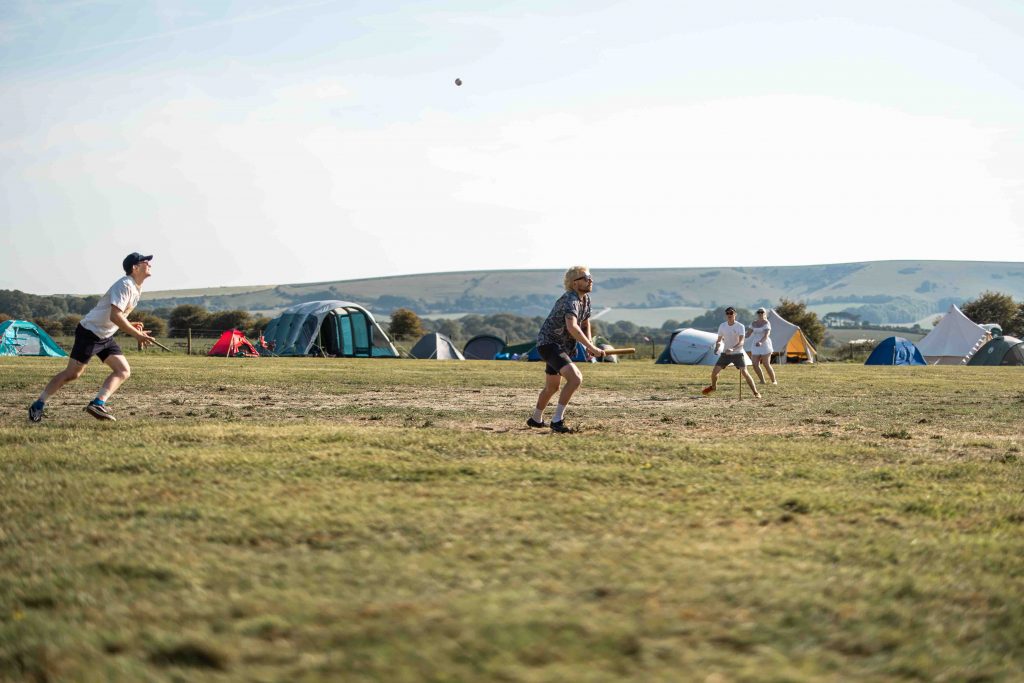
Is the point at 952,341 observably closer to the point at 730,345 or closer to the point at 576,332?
the point at 730,345

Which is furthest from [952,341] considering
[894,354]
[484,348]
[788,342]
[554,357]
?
[554,357]

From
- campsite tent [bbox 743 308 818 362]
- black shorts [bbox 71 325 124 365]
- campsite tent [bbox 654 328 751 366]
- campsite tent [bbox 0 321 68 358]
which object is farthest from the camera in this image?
campsite tent [bbox 743 308 818 362]

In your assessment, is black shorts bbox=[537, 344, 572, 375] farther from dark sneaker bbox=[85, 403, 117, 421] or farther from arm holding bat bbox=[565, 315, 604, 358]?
dark sneaker bbox=[85, 403, 117, 421]

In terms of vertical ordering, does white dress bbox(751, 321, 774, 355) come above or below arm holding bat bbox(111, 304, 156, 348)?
below

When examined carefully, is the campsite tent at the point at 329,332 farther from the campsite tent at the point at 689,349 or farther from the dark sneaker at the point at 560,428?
the dark sneaker at the point at 560,428

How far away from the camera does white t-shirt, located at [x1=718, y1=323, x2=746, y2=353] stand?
67.4 ft

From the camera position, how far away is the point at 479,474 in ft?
25.2

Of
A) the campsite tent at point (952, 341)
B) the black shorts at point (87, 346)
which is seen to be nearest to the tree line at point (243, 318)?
the campsite tent at point (952, 341)

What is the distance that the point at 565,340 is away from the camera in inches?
471

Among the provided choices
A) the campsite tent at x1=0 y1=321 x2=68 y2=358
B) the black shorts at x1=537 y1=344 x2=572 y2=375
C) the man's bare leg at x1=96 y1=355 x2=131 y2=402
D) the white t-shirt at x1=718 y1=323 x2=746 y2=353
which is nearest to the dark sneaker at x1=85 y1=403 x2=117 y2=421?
the man's bare leg at x1=96 y1=355 x2=131 y2=402

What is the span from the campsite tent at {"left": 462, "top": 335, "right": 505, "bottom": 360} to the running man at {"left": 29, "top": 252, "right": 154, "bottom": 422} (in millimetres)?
43007

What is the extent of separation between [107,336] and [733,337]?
1233 cm

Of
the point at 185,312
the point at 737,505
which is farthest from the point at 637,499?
the point at 185,312

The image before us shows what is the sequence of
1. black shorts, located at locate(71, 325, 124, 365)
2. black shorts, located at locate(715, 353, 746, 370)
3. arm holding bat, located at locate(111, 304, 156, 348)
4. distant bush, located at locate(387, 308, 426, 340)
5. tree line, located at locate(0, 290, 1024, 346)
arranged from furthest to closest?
distant bush, located at locate(387, 308, 426, 340), tree line, located at locate(0, 290, 1024, 346), black shorts, located at locate(715, 353, 746, 370), black shorts, located at locate(71, 325, 124, 365), arm holding bat, located at locate(111, 304, 156, 348)
